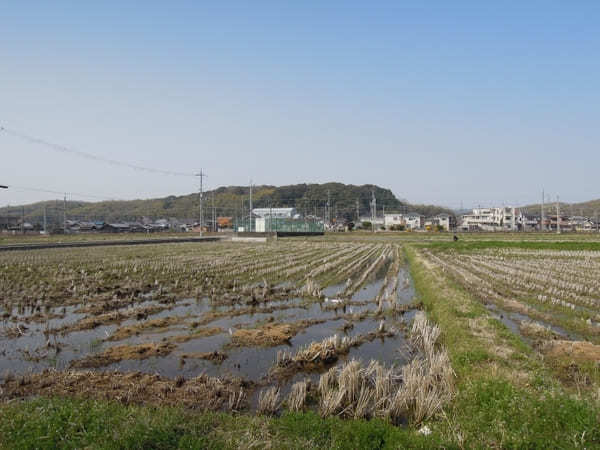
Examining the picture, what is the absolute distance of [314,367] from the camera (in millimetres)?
7754

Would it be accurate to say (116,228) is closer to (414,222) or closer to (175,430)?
(414,222)

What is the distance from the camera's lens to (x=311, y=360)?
7922mm

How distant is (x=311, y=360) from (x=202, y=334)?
3.10 meters

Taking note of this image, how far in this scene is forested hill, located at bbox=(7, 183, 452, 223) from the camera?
13188 cm

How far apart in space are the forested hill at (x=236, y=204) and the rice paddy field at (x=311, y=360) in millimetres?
110674

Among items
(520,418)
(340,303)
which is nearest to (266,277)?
(340,303)

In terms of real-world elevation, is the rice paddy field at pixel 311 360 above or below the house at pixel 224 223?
below

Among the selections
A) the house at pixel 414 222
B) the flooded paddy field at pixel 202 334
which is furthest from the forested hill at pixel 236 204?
the flooded paddy field at pixel 202 334

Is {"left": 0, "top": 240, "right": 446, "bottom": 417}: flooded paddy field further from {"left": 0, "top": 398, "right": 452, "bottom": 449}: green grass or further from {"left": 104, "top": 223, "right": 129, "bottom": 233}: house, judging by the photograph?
{"left": 104, "top": 223, "right": 129, "bottom": 233}: house

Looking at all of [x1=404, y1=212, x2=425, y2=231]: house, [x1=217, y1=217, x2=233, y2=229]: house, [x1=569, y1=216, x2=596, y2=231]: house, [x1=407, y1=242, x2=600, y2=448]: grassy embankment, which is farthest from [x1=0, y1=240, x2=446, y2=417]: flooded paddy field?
[x1=569, y1=216, x2=596, y2=231]: house

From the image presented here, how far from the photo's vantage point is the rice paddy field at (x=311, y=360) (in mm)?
4883

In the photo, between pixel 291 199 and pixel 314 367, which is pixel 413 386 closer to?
pixel 314 367

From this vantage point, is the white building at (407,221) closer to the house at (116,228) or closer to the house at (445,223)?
the house at (445,223)

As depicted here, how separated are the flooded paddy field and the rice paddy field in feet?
0.14
